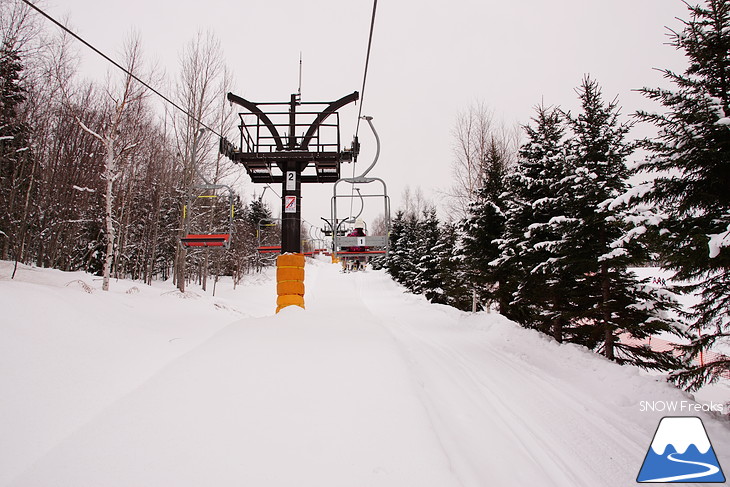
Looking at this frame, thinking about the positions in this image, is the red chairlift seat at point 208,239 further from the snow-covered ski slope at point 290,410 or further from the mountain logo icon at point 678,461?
the mountain logo icon at point 678,461

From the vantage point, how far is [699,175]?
436cm

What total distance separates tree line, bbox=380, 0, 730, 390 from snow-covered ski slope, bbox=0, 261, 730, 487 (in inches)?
56.0

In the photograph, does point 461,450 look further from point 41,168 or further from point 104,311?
point 41,168

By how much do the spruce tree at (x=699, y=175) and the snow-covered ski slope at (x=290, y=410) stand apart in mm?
1438

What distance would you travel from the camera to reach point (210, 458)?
2324 mm

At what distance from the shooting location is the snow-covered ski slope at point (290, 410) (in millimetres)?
2305

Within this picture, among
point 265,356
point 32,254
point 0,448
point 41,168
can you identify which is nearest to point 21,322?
point 0,448

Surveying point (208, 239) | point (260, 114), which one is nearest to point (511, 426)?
point (208, 239)

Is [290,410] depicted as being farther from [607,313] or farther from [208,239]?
[208,239]

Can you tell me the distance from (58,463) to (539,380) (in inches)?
260

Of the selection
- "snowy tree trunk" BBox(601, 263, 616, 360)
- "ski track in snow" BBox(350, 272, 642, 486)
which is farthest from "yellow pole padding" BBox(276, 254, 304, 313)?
"snowy tree trunk" BBox(601, 263, 616, 360)

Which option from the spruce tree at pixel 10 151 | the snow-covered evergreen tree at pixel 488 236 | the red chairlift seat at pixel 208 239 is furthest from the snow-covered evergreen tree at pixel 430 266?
the spruce tree at pixel 10 151

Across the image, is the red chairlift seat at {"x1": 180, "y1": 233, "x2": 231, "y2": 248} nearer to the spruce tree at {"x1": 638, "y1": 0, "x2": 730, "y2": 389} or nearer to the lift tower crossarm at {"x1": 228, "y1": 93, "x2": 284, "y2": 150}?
the lift tower crossarm at {"x1": 228, "y1": 93, "x2": 284, "y2": 150}

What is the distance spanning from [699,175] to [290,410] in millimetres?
5912
